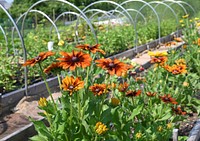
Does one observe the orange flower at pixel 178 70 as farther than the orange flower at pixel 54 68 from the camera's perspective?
Yes

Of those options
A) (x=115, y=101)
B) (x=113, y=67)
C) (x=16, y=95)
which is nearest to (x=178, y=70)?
(x=115, y=101)

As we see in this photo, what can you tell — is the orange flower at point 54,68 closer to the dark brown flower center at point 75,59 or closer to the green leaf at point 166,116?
the dark brown flower center at point 75,59

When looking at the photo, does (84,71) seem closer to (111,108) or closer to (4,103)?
(111,108)

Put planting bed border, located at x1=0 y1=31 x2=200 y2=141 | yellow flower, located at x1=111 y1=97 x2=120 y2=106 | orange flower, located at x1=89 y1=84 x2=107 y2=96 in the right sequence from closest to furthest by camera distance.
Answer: orange flower, located at x1=89 y1=84 x2=107 y2=96 → yellow flower, located at x1=111 y1=97 x2=120 y2=106 → planting bed border, located at x1=0 y1=31 x2=200 y2=141

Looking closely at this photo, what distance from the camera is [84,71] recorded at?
258 centimetres

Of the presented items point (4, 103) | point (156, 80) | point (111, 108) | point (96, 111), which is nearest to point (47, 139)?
point (96, 111)

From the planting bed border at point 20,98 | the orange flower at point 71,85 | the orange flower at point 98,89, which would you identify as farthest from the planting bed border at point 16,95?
the orange flower at point 71,85

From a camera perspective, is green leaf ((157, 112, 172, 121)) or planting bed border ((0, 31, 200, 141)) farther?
planting bed border ((0, 31, 200, 141))

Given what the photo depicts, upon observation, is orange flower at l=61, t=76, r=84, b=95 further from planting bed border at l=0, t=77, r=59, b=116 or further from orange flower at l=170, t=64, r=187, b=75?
planting bed border at l=0, t=77, r=59, b=116

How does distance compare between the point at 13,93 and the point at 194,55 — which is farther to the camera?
the point at 194,55

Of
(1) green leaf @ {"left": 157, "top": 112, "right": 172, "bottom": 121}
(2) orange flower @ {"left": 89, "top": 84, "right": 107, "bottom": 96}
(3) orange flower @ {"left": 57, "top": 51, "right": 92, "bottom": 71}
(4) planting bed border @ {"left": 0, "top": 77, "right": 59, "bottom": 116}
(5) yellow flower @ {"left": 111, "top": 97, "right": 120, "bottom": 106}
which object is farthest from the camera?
(4) planting bed border @ {"left": 0, "top": 77, "right": 59, "bottom": 116}

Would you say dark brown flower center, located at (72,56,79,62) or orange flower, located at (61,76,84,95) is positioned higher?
dark brown flower center, located at (72,56,79,62)

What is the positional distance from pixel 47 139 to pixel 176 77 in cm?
207

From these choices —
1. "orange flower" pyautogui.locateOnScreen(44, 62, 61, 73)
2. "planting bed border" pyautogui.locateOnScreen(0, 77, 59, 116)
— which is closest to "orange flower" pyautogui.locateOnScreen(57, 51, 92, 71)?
"orange flower" pyautogui.locateOnScreen(44, 62, 61, 73)
